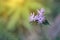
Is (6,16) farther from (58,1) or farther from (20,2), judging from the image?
(58,1)

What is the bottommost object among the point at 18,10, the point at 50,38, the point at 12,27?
the point at 50,38

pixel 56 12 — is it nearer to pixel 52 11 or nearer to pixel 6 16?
pixel 52 11

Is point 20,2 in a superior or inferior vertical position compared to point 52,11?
superior

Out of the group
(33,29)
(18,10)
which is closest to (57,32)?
(33,29)

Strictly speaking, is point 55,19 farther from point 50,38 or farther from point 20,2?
point 20,2

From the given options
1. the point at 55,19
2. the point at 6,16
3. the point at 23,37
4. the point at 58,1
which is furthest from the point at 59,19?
the point at 6,16

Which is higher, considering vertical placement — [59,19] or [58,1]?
[58,1]

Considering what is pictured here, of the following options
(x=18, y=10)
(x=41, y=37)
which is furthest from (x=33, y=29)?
→ (x=18, y=10)
